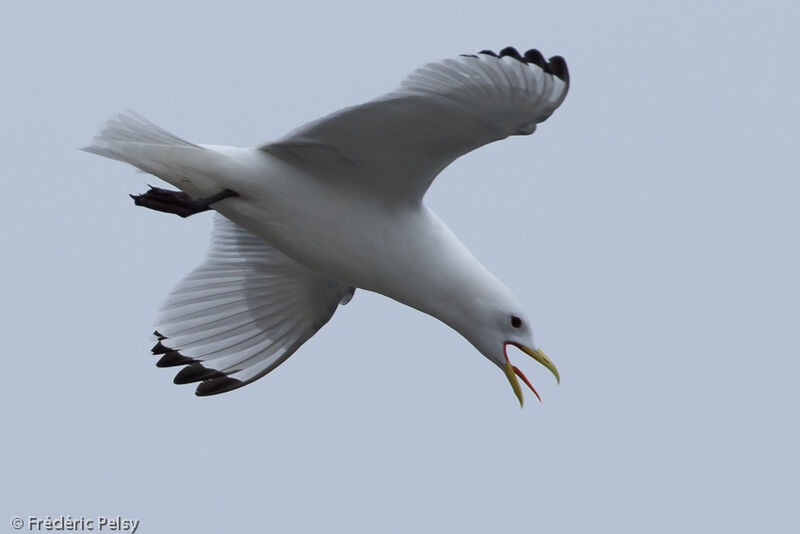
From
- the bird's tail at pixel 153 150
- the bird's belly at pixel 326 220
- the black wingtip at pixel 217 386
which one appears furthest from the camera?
the black wingtip at pixel 217 386

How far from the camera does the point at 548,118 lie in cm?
713

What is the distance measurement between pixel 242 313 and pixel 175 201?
1450mm

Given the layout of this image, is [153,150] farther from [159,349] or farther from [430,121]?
[159,349]

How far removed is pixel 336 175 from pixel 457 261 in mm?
766

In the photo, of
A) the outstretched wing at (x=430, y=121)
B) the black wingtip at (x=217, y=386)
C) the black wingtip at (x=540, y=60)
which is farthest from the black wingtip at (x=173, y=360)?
the black wingtip at (x=540, y=60)

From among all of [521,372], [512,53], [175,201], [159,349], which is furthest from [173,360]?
[512,53]

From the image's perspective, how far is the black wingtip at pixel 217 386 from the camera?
879 cm

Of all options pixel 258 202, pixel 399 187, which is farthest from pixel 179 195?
pixel 399 187

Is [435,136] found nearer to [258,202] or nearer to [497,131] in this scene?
[497,131]

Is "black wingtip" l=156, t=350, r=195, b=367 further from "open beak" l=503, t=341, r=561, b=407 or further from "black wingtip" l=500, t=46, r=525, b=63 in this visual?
"black wingtip" l=500, t=46, r=525, b=63

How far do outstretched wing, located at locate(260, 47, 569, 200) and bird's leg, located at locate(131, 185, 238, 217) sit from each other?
0.38 metres

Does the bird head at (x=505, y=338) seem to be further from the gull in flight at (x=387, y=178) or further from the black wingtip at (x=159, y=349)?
the black wingtip at (x=159, y=349)

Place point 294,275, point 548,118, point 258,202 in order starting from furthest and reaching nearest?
point 294,275 → point 258,202 → point 548,118

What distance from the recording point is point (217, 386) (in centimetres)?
880
